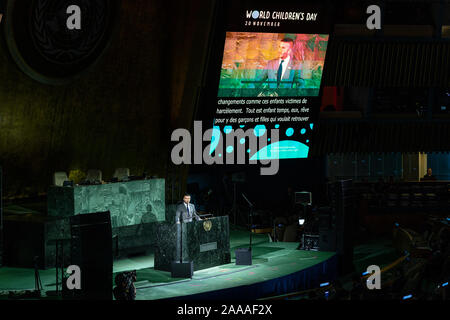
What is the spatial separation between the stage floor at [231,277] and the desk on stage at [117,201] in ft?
2.43

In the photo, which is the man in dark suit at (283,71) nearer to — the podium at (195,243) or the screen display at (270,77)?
the screen display at (270,77)

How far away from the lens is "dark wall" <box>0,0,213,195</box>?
13062 mm

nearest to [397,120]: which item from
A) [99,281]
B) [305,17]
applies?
[305,17]

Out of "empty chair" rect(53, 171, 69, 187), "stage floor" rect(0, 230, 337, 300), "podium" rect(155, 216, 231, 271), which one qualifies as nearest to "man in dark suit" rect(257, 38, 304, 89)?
"stage floor" rect(0, 230, 337, 300)

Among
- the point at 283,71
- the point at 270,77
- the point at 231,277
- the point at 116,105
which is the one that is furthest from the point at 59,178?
the point at 283,71

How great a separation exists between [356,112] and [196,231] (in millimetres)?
7268

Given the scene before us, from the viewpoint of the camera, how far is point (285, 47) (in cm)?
1545

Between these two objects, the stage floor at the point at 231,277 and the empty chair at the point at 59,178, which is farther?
the empty chair at the point at 59,178

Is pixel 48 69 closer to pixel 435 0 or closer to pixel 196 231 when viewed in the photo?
pixel 196 231

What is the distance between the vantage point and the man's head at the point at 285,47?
1538 cm

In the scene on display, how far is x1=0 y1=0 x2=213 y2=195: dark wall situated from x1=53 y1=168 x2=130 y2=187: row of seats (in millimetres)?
542

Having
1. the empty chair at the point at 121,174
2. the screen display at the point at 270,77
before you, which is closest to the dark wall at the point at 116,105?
the screen display at the point at 270,77

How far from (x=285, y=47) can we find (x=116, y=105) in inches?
134
